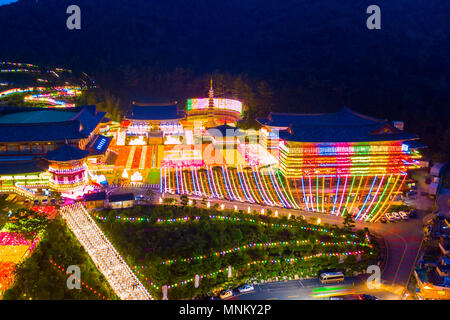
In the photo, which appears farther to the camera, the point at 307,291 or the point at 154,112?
the point at 154,112

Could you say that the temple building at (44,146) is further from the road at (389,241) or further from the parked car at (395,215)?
the parked car at (395,215)

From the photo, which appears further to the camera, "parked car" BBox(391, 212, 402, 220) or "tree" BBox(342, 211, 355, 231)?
"parked car" BBox(391, 212, 402, 220)

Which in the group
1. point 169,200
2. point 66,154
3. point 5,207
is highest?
point 66,154

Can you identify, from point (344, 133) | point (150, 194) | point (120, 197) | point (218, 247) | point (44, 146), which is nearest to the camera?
point (218, 247)

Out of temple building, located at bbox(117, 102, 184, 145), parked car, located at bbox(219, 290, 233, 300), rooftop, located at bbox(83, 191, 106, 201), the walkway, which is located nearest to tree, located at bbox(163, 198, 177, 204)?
rooftop, located at bbox(83, 191, 106, 201)

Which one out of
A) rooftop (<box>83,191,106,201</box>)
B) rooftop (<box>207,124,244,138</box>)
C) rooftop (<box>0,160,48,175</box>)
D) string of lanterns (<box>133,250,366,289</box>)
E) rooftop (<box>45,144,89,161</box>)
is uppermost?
rooftop (<box>207,124,244,138</box>)

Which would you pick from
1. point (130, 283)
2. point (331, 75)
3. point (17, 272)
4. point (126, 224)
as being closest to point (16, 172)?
point (126, 224)

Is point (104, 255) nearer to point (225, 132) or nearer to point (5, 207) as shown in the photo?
point (5, 207)

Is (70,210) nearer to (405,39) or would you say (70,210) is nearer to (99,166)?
(99,166)

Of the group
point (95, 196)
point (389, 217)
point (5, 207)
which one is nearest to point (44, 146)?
point (5, 207)

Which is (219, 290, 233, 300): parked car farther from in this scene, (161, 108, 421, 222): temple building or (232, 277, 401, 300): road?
(161, 108, 421, 222): temple building

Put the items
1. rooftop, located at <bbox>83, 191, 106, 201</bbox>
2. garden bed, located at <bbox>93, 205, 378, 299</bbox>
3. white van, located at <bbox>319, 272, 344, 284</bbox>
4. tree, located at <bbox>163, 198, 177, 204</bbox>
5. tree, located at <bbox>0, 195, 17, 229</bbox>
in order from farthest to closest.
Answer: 1. tree, located at <bbox>163, 198, 177, 204</bbox>
2. rooftop, located at <bbox>83, 191, 106, 201</bbox>
3. tree, located at <bbox>0, 195, 17, 229</bbox>
4. white van, located at <bbox>319, 272, 344, 284</bbox>
5. garden bed, located at <bbox>93, 205, 378, 299</bbox>
